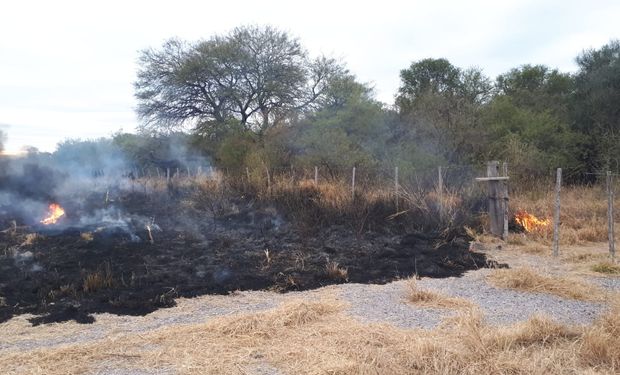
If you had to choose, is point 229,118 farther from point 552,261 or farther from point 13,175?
point 552,261

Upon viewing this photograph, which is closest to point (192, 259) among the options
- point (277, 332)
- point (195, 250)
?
point (195, 250)

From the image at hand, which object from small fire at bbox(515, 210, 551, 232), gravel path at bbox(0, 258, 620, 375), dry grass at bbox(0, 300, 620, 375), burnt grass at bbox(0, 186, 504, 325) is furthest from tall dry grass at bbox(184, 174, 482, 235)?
dry grass at bbox(0, 300, 620, 375)

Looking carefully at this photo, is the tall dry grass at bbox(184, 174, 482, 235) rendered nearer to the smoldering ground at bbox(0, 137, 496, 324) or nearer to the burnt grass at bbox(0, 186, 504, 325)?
the smoldering ground at bbox(0, 137, 496, 324)

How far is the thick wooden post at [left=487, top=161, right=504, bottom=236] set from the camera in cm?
1044

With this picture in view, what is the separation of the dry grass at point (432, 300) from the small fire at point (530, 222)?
5.46 m

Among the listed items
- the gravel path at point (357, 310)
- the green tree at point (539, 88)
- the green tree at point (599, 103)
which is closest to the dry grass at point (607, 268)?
the gravel path at point (357, 310)

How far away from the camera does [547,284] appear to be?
21.1 feet

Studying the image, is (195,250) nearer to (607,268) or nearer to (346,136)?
(607,268)

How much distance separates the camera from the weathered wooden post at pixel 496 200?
34.2 ft

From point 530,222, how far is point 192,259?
23.4 feet

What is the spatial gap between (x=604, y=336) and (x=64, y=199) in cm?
1612

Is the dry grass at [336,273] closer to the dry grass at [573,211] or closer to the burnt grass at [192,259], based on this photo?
the burnt grass at [192,259]

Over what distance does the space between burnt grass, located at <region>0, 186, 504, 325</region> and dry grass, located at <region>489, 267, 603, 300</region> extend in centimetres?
114

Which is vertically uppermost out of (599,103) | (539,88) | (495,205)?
(539,88)
